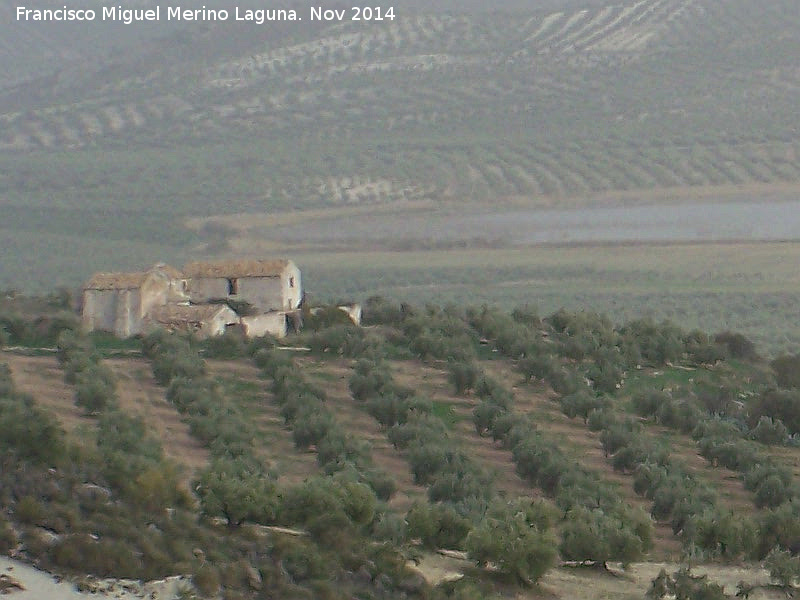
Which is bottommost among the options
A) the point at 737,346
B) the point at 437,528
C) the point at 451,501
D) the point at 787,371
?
the point at 451,501

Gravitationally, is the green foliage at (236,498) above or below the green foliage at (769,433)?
above

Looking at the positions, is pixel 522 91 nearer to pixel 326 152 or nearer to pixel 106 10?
pixel 326 152

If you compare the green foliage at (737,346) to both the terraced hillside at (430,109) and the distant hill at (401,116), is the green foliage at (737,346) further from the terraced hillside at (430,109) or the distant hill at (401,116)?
the terraced hillside at (430,109)

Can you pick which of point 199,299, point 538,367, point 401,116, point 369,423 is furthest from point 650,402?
point 401,116

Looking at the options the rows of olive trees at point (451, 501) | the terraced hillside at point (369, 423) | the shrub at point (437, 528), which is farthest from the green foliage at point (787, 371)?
the shrub at point (437, 528)

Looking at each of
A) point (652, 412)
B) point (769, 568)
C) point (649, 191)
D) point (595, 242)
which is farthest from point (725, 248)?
point (769, 568)

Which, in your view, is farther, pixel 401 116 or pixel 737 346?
pixel 401 116

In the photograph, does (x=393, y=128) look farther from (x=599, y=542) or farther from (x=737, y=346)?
(x=599, y=542)
